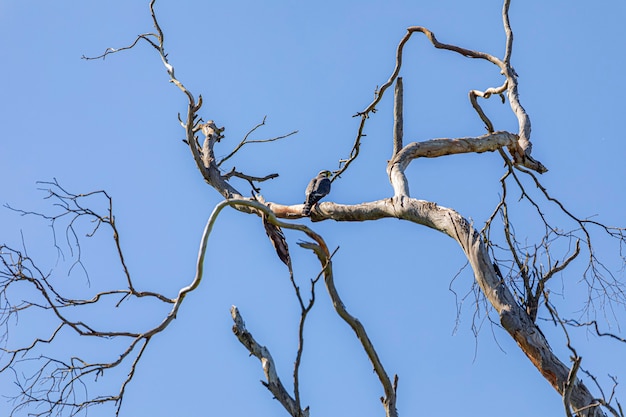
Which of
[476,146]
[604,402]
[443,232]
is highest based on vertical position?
[476,146]

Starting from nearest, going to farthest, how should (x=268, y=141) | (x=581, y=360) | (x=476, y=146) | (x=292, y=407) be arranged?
(x=581, y=360), (x=292, y=407), (x=476, y=146), (x=268, y=141)

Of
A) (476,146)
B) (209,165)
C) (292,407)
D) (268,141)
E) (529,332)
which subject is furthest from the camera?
(268,141)

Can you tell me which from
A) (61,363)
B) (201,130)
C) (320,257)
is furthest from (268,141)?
(61,363)

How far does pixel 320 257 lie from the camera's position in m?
5.44

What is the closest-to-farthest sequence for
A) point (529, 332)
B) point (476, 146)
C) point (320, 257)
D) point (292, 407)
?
point (292, 407)
point (529, 332)
point (320, 257)
point (476, 146)

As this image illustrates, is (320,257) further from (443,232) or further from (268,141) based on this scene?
(268,141)

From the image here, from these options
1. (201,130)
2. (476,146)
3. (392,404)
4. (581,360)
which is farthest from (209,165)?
(581,360)

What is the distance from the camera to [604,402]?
3.86 metres

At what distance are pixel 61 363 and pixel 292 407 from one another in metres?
1.42

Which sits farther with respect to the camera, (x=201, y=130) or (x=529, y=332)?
(x=201, y=130)

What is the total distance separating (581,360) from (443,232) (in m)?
1.90

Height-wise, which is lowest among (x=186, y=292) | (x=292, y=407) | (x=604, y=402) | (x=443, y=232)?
(x=604, y=402)

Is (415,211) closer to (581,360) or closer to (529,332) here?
(529,332)

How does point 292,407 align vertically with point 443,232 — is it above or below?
below
